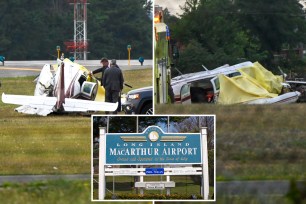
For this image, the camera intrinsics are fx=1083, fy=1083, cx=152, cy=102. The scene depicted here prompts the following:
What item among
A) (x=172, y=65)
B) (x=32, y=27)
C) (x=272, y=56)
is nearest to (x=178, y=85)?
(x=172, y=65)

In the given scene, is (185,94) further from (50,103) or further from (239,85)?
(50,103)

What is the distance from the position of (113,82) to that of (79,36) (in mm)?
612

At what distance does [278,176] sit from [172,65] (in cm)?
203

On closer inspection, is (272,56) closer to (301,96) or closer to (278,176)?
(301,96)

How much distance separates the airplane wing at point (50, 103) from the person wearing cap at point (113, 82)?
0.38ft

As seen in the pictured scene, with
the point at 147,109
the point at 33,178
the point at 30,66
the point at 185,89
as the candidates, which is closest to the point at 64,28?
the point at 30,66

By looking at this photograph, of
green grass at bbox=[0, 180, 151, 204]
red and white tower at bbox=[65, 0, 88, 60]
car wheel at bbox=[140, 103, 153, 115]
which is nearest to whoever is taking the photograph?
green grass at bbox=[0, 180, 151, 204]

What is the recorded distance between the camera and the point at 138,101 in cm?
1184

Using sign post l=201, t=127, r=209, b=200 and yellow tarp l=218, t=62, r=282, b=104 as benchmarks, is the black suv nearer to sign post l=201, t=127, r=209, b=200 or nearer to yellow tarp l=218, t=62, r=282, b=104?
yellow tarp l=218, t=62, r=282, b=104

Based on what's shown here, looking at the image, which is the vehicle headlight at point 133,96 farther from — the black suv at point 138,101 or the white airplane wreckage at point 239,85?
the white airplane wreckage at point 239,85

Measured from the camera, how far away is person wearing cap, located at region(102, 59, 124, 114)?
10.9m

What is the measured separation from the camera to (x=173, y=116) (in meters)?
9.19

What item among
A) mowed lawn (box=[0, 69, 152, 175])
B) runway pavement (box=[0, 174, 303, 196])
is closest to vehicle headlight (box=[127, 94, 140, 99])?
mowed lawn (box=[0, 69, 152, 175])

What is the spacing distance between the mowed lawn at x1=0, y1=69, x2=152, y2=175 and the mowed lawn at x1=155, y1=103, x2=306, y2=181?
3.83 feet
